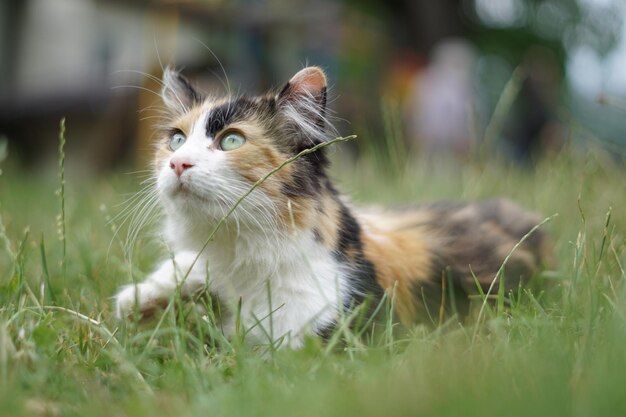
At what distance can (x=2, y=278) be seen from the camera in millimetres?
2234

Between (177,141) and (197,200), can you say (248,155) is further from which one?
(177,141)

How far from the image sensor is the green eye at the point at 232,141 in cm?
191

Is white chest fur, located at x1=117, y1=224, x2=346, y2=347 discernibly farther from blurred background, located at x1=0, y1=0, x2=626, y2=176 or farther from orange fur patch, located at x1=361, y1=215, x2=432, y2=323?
blurred background, located at x1=0, y1=0, x2=626, y2=176

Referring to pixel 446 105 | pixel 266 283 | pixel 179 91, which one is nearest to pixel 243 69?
pixel 446 105

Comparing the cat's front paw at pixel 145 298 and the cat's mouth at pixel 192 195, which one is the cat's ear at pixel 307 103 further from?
the cat's front paw at pixel 145 298

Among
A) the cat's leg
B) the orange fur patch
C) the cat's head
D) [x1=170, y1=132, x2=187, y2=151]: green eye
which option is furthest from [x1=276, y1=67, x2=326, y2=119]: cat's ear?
the cat's leg

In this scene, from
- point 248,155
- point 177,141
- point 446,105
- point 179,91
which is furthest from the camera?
point 446,105

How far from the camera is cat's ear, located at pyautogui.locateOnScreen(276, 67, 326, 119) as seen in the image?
1.96 metres

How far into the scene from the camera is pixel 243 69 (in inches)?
324

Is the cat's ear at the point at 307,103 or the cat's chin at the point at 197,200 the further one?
the cat's ear at the point at 307,103

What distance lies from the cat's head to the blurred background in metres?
2.10

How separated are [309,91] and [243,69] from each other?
6.49 meters

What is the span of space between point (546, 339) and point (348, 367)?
0.43 metres

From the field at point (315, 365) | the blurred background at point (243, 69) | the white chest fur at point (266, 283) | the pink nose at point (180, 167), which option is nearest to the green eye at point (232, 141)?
the pink nose at point (180, 167)
